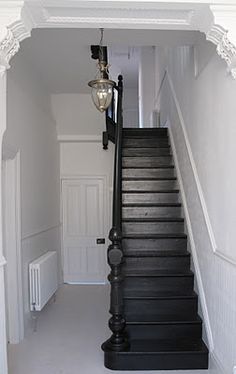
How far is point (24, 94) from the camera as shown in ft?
12.9

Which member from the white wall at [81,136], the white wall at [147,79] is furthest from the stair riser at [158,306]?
the white wall at [147,79]

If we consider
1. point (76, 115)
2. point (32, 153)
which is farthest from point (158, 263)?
point (76, 115)

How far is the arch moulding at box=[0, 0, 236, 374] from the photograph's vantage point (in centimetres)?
173

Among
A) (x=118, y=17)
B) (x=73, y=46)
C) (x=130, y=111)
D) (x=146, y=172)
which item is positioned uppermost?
(x=130, y=111)

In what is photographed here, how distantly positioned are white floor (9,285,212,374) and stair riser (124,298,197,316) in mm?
497

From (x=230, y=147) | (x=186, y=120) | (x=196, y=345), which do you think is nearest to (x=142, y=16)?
(x=230, y=147)

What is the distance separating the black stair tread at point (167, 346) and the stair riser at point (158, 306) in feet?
0.81

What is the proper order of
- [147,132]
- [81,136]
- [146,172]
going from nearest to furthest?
[146,172] < [147,132] < [81,136]

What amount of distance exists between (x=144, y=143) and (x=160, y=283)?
2.55m

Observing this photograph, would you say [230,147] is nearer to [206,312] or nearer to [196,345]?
[206,312]

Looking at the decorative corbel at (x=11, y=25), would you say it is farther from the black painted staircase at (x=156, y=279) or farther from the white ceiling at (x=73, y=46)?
the black painted staircase at (x=156, y=279)

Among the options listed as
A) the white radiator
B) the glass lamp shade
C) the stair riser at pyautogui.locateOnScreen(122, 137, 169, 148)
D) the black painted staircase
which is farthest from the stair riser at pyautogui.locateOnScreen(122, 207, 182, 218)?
the glass lamp shade

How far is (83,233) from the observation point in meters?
6.10

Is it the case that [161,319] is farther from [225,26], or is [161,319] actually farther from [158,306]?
[225,26]
